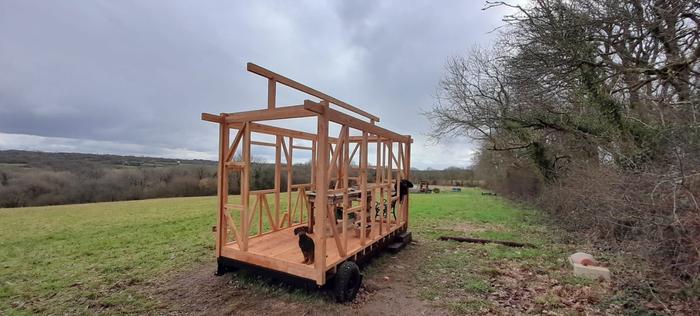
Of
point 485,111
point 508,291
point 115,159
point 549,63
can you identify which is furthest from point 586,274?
point 115,159

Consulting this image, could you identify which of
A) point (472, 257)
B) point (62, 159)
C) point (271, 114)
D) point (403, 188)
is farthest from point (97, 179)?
point (472, 257)

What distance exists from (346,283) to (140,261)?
3888mm

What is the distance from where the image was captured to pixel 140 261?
512 centimetres

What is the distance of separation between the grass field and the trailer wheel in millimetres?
976

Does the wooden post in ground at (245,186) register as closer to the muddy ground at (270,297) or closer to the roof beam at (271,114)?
the roof beam at (271,114)

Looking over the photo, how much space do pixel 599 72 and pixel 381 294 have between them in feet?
20.4

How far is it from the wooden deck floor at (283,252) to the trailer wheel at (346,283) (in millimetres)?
159

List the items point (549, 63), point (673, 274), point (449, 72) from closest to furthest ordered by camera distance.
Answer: point (673, 274)
point (549, 63)
point (449, 72)

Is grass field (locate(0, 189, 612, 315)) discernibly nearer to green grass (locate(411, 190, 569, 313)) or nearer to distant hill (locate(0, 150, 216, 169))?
green grass (locate(411, 190, 569, 313))

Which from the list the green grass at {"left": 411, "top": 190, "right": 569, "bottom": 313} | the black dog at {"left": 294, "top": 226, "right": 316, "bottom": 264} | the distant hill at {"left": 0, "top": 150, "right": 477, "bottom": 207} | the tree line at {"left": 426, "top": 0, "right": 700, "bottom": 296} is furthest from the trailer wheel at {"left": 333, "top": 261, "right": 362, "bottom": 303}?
the distant hill at {"left": 0, "top": 150, "right": 477, "bottom": 207}

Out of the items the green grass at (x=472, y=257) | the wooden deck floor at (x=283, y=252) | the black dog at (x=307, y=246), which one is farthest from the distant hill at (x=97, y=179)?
the black dog at (x=307, y=246)

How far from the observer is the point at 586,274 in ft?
14.0

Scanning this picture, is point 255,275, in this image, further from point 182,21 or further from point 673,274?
point 182,21

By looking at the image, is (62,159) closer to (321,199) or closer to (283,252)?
(283,252)
